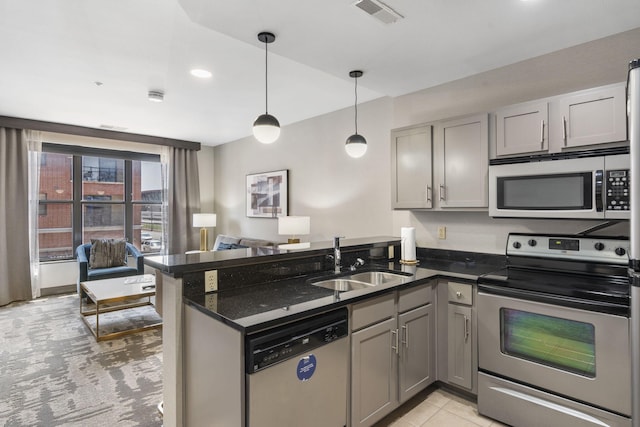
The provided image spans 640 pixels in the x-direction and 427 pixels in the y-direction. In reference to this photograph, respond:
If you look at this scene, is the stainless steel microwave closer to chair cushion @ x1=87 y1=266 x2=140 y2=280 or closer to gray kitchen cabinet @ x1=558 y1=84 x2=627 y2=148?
gray kitchen cabinet @ x1=558 y1=84 x2=627 y2=148

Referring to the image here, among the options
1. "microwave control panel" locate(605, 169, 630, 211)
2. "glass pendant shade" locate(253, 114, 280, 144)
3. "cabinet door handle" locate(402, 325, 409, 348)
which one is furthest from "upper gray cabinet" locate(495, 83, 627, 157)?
"glass pendant shade" locate(253, 114, 280, 144)

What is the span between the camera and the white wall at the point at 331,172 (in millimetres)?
3975

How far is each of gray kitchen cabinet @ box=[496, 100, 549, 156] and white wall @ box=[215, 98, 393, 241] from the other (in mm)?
1436

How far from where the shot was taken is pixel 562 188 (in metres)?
2.28

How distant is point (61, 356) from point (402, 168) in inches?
144

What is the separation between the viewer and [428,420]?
233cm

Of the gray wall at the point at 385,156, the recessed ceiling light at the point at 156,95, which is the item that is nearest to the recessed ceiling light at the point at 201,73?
the recessed ceiling light at the point at 156,95

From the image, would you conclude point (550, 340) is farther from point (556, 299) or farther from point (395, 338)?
point (395, 338)

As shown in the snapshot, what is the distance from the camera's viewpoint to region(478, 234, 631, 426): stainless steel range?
1858 millimetres

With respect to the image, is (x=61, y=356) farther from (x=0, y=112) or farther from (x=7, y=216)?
(x=0, y=112)

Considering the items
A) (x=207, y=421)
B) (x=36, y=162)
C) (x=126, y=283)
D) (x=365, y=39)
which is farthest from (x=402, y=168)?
(x=36, y=162)

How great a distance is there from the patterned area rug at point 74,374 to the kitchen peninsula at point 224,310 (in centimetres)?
75

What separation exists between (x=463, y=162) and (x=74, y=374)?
3.71 m

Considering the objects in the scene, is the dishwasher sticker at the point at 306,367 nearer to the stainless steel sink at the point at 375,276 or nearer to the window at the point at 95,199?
the stainless steel sink at the point at 375,276
